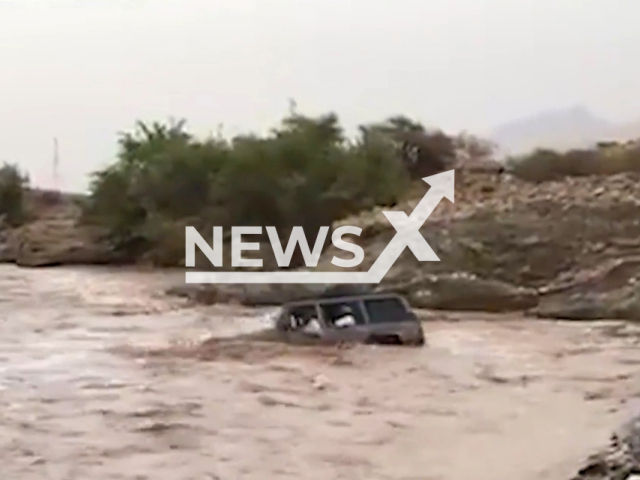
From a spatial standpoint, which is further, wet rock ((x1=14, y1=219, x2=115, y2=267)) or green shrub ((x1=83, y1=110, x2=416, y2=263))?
wet rock ((x1=14, y1=219, x2=115, y2=267))

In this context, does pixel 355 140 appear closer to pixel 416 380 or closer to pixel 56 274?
pixel 56 274

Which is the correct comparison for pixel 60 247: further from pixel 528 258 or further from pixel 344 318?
pixel 344 318

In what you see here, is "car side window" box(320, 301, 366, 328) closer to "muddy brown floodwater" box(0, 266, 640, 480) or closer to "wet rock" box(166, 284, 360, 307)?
"muddy brown floodwater" box(0, 266, 640, 480)

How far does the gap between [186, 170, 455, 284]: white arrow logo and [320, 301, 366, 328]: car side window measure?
6.34 m

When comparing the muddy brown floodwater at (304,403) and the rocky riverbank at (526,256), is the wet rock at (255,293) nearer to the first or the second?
the rocky riverbank at (526,256)

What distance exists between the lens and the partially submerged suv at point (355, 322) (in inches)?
431

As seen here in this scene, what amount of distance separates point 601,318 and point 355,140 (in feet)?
34.5

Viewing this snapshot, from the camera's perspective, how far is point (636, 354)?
460 inches

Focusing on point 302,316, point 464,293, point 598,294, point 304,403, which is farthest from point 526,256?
point 304,403

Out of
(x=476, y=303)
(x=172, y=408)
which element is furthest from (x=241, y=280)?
(x=172, y=408)

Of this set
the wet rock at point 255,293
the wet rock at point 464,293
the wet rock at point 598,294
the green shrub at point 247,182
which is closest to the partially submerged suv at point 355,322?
the wet rock at point 598,294

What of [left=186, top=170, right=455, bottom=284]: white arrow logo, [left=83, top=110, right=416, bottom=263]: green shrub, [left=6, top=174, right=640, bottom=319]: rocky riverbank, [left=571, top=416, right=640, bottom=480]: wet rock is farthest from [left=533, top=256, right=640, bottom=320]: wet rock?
[left=571, top=416, right=640, bottom=480]: wet rock

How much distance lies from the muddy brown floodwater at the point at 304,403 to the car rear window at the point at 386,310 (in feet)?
1.61

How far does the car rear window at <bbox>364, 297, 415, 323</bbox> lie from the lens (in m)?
11.2
